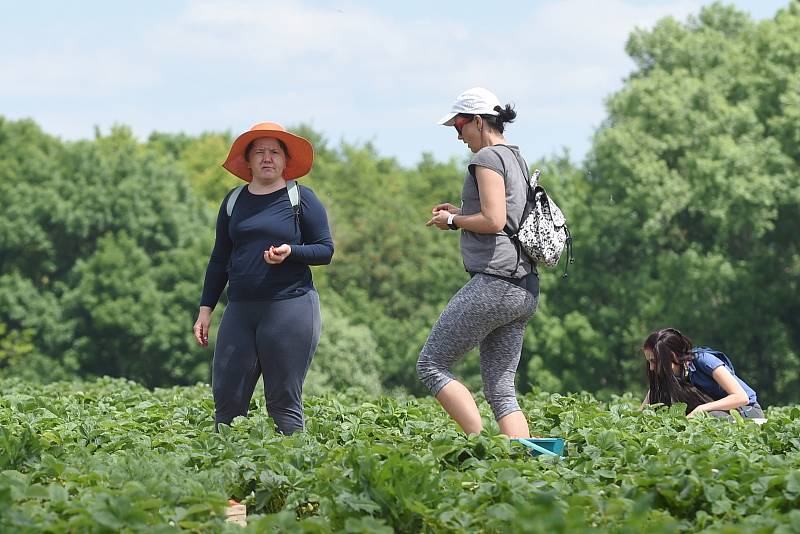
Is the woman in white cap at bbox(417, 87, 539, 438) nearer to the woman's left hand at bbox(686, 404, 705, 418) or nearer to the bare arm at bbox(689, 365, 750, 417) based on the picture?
the woman's left hand at bbox(686, 404, 705, 418)

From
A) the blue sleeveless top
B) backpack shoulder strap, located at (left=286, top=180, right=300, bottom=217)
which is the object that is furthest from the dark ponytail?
the blue sleeveless top

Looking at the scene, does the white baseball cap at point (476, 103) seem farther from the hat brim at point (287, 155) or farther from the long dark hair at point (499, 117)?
the hat brim at point (287, 155)

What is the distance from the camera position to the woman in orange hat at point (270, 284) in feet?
24.2

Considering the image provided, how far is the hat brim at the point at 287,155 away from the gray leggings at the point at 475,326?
1.16 m

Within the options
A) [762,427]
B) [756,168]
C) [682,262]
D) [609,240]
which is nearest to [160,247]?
Answer: [609,240]

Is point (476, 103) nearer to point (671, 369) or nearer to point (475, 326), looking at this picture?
point (475, 326)

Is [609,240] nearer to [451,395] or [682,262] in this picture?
[682,262]

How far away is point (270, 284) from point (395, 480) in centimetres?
235

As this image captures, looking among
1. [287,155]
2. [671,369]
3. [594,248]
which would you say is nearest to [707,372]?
[671,369]

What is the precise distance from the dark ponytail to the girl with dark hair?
2950 millimetres

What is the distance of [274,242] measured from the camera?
7.45m

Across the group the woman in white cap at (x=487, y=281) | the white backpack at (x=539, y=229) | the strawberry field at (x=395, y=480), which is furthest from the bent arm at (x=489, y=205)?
the strawberry field at (x=395, y=480)

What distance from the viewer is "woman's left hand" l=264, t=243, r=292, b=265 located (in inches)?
283

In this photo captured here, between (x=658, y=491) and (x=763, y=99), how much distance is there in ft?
124
